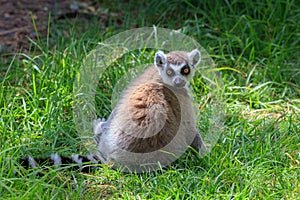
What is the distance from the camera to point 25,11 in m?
5.67

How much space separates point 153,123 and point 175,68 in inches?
16.5

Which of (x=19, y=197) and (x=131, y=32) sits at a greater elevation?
(x=131, y=32)

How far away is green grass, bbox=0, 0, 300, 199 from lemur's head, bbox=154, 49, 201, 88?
1.73ft

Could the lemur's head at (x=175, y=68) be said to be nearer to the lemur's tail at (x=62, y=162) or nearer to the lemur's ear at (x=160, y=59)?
the lemur's ear at (x=160, y=59)

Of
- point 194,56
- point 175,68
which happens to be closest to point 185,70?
point 175,68

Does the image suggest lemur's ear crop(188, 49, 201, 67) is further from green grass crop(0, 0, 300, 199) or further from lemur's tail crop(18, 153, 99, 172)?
lemur's tail crop(18, 153, 99, 172)

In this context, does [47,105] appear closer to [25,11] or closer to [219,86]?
[219,86]

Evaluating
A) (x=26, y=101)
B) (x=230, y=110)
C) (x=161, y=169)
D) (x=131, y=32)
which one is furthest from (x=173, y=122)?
(x=131, y=32)

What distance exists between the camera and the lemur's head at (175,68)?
11.1 ft

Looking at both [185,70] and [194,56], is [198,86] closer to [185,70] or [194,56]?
[194,56]

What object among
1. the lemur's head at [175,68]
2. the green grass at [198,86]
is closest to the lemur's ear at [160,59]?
the lemur's head at [175,68]

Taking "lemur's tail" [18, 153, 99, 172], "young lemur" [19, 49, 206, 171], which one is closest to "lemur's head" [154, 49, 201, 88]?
"young lemur" [19, 49, 206, 171]

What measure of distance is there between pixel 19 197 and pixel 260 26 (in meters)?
3.13

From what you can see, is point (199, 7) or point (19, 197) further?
point (199, 7)
